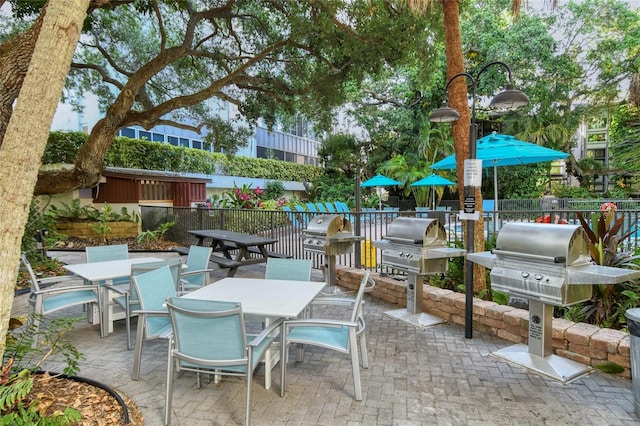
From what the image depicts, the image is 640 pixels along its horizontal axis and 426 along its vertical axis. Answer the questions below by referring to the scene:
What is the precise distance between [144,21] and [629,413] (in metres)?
14.7

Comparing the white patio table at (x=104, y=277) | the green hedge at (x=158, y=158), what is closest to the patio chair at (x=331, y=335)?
the white patio table at (x=104, y=277)

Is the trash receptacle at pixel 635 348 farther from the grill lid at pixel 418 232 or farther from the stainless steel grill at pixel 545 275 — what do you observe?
the grill lid at pixel 418 232

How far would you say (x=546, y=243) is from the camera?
9.86ft

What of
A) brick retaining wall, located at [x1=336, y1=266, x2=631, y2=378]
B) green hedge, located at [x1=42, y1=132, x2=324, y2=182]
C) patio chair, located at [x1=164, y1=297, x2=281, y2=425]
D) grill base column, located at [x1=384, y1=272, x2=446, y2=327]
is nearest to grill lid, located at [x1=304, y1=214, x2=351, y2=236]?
brick retaining wall, located at [x1=336, y1=266, x2=631, y2=378]

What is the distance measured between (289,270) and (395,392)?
1.71 m

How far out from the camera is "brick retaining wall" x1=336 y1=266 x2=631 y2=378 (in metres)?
3.20

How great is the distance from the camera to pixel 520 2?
5586 mm

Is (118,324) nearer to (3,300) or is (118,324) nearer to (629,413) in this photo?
(3,300)

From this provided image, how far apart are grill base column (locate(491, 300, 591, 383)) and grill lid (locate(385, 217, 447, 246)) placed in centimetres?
131

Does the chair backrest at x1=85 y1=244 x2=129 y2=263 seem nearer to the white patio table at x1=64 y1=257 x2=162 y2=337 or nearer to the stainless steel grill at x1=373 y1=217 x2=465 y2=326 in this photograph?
the white patio table at x1=64 y1=257 x2=162 y2=337

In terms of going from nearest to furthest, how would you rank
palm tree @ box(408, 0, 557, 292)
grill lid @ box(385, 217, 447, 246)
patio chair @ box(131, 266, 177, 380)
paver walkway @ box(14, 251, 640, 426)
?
paver walkway @ box(14, 251, 640, 426) < patio chair @ box(131, 266, 177, 380) < grill lid @ box(385, 217, 447, 246) < palm tree @ box(408, 0, 557, 292)

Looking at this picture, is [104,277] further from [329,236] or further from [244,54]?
[244,54]

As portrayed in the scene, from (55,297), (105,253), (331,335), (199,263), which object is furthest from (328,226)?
(55,297)

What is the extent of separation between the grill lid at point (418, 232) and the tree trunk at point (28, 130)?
360 cm
